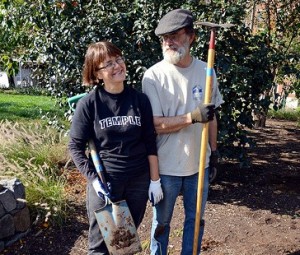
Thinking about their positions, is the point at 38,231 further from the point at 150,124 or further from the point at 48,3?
the point at 48,3

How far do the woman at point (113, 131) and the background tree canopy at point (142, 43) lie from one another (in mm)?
1907

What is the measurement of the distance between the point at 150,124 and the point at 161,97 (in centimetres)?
19

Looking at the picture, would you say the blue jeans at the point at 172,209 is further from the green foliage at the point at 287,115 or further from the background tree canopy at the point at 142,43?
the green foliage at the point at 287,115

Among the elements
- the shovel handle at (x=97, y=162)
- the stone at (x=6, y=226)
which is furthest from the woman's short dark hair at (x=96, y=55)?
the stone at (x=6, y=226)

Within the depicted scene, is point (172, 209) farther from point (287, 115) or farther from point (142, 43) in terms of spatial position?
point (287, 115)

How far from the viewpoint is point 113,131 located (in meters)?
2.66

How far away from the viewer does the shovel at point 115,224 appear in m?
2.73

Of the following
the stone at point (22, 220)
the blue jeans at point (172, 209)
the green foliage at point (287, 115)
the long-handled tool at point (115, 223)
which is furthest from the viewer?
the green foliage at point (287, 115)

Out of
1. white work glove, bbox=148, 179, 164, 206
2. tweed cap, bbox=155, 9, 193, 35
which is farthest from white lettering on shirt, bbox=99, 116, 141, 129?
tweed cap, bbox=155, 9, 193, 35

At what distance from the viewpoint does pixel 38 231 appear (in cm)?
431

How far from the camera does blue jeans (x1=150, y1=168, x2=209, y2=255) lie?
296 cm

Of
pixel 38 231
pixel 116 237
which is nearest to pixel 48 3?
pixel 38 231

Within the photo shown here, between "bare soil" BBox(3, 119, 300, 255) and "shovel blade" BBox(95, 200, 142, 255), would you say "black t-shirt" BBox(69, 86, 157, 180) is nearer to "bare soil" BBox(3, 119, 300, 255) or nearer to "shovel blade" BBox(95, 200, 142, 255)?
"shovel blade" BBox(95, 200, 142, 255)

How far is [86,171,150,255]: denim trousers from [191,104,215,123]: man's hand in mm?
465
